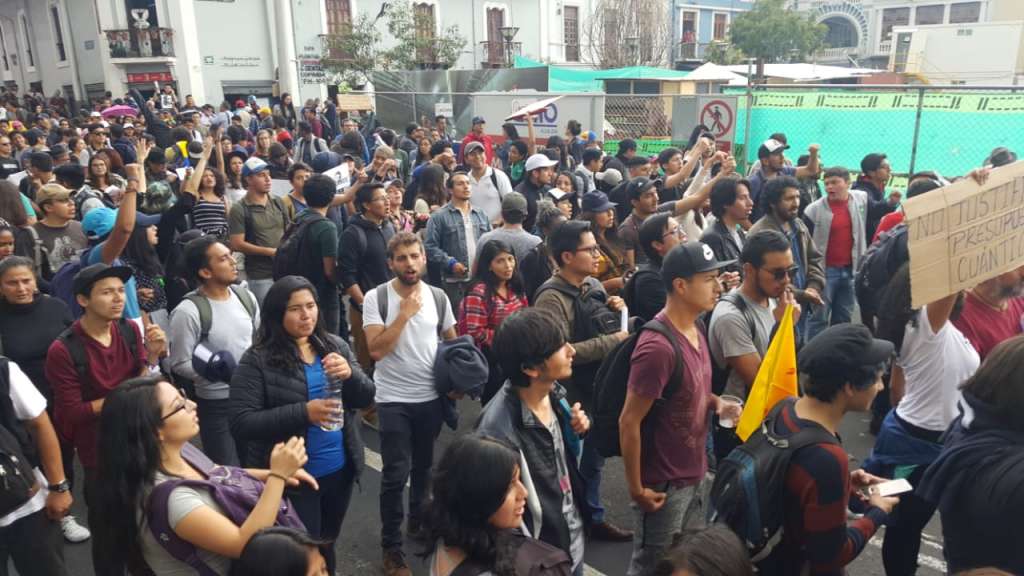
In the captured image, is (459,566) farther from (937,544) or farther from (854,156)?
(854,156)

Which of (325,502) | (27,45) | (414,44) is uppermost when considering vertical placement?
(27,45)

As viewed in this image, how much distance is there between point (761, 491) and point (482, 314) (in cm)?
223

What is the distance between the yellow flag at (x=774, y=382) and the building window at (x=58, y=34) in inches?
1454

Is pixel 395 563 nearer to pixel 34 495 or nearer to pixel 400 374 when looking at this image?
pixel 400 374

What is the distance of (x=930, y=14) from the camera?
5034cm

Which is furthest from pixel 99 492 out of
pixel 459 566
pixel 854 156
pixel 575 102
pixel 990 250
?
pixel 575 102

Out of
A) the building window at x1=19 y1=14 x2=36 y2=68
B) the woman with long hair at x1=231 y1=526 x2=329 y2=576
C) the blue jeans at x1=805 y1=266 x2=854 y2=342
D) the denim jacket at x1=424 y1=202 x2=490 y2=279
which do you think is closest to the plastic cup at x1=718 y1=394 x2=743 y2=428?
the woman with long hair at x1=231 y1=526 x2=329 y2=576

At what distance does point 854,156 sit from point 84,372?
9314 millimetres

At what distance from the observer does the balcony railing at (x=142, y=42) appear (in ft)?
95.2

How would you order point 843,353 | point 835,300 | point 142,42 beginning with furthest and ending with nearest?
point 142,42 → point 835,300 → point 843,353

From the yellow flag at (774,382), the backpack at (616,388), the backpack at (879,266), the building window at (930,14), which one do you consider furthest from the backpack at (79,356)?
the building window at (930,14)

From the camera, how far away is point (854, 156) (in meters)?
9.80

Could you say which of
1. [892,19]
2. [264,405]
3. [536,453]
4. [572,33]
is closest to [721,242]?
[536,453]

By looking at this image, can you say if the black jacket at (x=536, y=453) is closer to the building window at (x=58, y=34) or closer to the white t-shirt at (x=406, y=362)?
the white t-shirt at (x=406, y=362)
